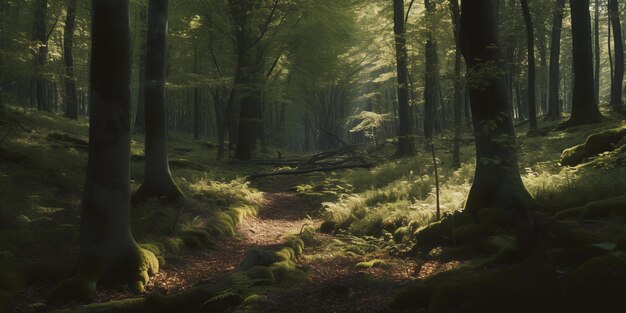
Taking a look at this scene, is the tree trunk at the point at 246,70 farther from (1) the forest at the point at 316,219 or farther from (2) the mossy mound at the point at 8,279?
(2) the mossy mound at the point at 8,279

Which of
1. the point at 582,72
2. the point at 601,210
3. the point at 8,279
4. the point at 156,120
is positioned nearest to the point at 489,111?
the point at 601,210

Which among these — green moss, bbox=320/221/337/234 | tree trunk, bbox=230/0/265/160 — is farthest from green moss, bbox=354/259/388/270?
tree trunk, bbox=230/0/265/160

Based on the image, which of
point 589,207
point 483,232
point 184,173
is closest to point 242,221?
point 184,173

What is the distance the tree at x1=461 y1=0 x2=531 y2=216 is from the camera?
23.5ft

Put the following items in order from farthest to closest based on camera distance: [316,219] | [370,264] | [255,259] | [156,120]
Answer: [316,219] < [156,120] < [370,264] < [255,259]

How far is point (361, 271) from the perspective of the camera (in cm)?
683

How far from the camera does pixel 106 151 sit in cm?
633

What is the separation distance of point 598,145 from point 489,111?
443 cm

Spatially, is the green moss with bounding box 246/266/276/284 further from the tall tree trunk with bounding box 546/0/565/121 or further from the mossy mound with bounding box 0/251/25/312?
the tall tree trunk with bounding box 546/0/565/121

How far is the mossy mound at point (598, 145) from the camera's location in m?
9.58

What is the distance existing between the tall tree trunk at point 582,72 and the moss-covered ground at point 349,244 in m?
1.23

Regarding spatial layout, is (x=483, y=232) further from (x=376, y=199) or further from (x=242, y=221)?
(x=242, y=221)

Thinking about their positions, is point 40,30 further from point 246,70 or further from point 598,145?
point 598,145

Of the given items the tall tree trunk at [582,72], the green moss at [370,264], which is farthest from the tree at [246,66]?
the green moss at [370,264]
